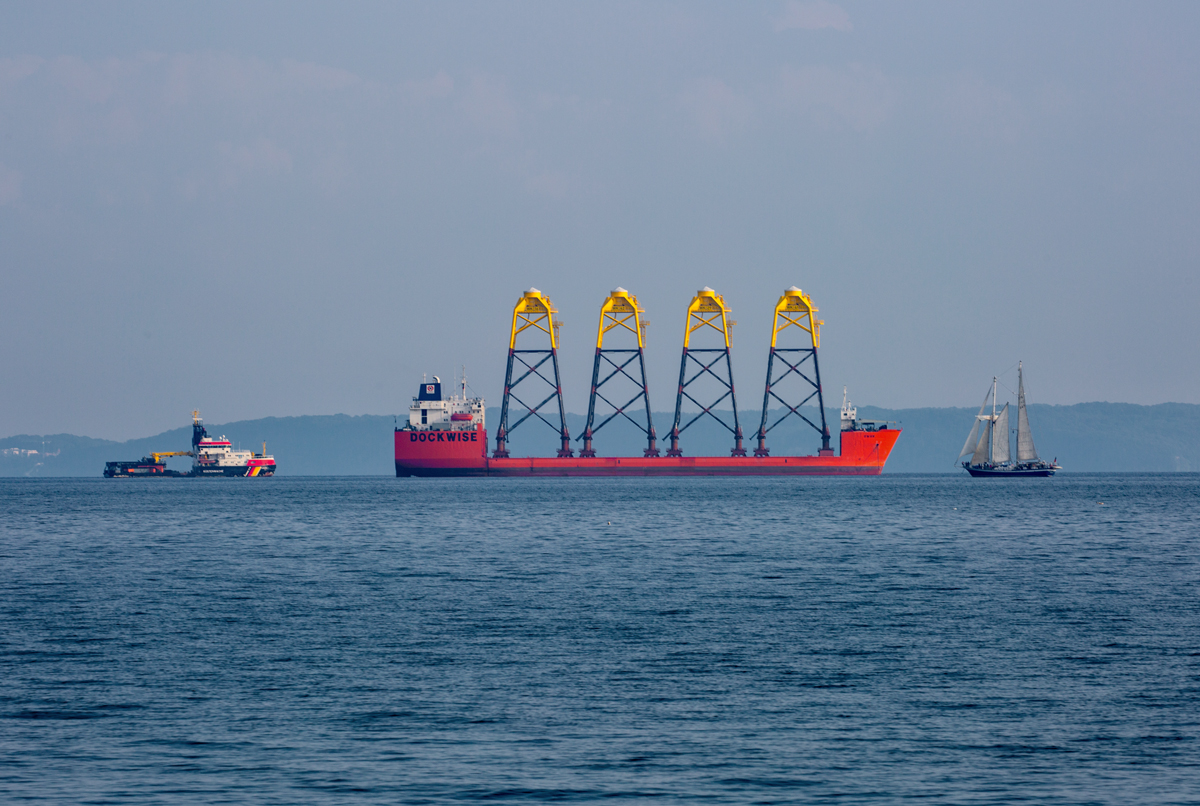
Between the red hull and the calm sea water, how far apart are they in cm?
9455

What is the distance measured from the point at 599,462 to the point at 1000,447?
4551cm

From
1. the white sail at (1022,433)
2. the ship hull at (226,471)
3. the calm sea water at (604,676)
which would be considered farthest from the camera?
the ship hull at (226,471)

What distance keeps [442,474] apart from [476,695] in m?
123

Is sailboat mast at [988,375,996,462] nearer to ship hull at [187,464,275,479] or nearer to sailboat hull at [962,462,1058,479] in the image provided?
sailboat hull at [962,462,1058,479]

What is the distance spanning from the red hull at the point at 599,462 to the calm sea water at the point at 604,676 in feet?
310

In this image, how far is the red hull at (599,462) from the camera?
141 metres

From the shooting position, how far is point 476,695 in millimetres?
19234

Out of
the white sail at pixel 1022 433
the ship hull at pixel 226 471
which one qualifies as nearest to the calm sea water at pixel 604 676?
the white sail at pixel 1022 433

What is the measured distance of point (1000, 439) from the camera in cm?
13912

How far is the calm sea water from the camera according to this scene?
14703 millimetres

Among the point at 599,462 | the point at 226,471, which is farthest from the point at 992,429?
the point at 226,471

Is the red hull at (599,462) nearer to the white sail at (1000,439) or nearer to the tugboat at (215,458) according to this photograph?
the white sail at (1000,439)

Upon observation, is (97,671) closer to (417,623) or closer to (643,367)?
(417,623)

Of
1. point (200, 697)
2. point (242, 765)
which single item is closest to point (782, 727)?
point (242, 765)
